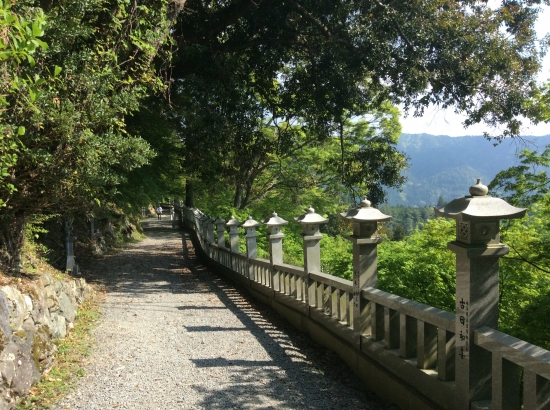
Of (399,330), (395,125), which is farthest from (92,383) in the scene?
(395,125)

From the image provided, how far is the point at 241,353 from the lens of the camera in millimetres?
6512

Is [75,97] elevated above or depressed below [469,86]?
below

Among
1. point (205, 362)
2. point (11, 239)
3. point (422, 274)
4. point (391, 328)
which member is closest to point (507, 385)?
point (391, 328)

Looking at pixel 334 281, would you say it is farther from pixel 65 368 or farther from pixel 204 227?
pixel 204 227

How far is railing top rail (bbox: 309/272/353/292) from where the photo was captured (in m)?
5.82

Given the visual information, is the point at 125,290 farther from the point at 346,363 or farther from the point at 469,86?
the point at 469,86

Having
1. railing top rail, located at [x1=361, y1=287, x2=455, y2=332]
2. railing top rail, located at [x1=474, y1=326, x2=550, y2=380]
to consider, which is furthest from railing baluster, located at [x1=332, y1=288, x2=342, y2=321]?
railing top rail, located at [x1=474, y1=326, x2=550, y2=380]

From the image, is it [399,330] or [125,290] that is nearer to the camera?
[399,330]

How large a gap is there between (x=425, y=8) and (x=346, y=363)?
8.59 meters

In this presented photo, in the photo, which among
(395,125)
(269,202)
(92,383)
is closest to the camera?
(92,383)

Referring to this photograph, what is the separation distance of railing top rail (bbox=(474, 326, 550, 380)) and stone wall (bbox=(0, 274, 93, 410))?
4.41 metres

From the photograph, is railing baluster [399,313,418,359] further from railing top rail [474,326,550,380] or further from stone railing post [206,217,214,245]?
stone railing post [206,217,214,245]

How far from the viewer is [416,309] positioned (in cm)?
424

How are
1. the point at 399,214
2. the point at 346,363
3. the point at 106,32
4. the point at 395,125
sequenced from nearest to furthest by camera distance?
the point at 346,363 < the point at 106,32 < the point at 395,125 < the point at 399,214
